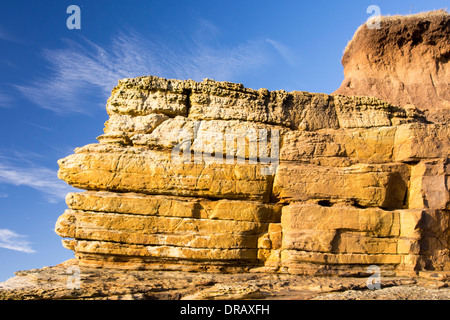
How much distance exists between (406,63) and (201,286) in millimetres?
17675

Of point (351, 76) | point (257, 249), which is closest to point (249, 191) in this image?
point (257, 249)

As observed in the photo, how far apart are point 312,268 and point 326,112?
5.09 metres

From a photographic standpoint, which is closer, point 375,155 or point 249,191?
point 249,191

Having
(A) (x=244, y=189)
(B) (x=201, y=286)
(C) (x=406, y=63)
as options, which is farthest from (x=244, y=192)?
(C) (x=406, y=63)

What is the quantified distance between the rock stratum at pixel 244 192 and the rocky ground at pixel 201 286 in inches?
7.5

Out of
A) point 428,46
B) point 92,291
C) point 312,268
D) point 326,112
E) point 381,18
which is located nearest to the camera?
point 92,291

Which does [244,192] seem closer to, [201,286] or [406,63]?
[201,286]

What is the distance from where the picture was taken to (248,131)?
1153 centimetres

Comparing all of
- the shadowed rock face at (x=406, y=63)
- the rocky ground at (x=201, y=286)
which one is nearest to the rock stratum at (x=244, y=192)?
the rocky ground at (x=201, y=286)

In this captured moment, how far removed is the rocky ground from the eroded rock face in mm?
661

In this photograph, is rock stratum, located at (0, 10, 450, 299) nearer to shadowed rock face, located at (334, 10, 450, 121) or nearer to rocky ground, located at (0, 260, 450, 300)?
rocky ground, located at (0, 260, 450, 300)

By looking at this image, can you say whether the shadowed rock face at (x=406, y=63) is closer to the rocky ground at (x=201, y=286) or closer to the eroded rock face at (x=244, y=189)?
the eroded rock face at (x=244, y=189)

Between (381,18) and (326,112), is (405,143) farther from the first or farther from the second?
(381,18)

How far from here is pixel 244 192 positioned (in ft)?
36.4
